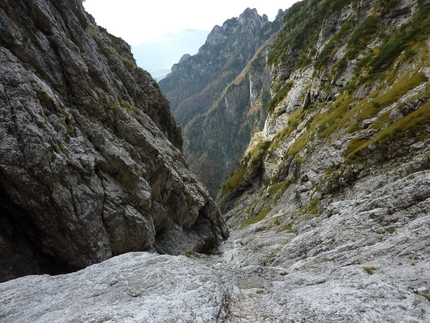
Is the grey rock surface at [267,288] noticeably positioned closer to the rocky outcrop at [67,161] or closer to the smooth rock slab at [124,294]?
the smooth rock slab at [124,294]

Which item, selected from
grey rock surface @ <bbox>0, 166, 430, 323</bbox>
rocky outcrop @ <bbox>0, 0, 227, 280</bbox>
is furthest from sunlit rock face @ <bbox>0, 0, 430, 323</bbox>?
rocky outcrop @ <bbox>0, 0, 227, 280</bbox>

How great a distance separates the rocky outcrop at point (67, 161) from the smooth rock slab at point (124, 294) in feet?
27.0

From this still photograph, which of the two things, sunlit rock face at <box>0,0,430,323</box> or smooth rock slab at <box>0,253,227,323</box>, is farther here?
sunlit rock face at <box>0,0,430,323</box>

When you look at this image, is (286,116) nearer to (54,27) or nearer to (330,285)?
(54,27)

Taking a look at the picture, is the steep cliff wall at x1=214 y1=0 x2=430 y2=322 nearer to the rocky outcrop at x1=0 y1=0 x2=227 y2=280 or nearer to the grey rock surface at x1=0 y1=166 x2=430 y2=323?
the grey rock surface at x1=0 y1=166 x2=430 y2=323

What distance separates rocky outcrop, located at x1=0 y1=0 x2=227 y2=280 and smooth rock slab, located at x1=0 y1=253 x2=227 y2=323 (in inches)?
324

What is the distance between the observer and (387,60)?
62719 mm

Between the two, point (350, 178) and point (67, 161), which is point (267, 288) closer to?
point (67, 161)

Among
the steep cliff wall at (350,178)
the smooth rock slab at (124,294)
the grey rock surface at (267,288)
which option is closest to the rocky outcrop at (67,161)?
the smooth rock slab at (124,294)

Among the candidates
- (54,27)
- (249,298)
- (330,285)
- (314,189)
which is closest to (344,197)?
(314,189)

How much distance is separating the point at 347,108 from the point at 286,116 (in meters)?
43.6

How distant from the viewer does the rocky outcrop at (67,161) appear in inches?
896

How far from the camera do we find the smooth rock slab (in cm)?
1067

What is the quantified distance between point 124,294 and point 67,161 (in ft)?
60.6
